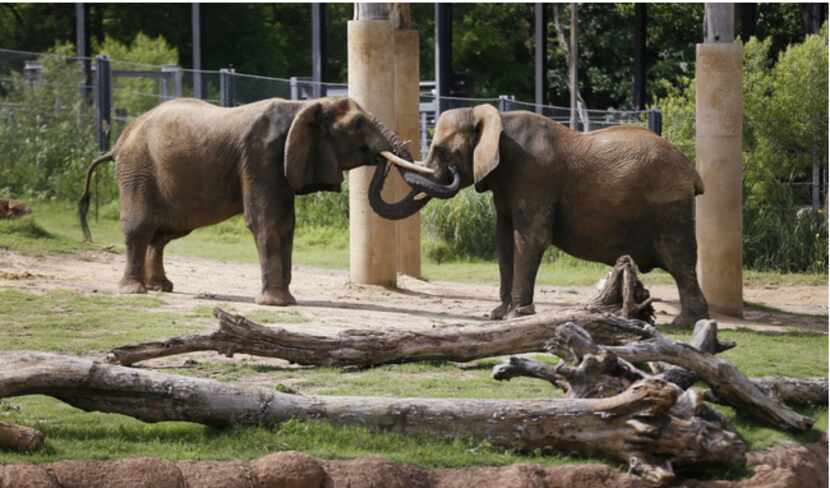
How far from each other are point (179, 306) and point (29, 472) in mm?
6175

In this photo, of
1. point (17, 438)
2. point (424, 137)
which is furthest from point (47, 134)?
point (17, 438)

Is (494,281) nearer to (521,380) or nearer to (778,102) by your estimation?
(778,102)

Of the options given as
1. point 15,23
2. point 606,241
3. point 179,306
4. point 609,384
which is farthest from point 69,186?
point 15,23

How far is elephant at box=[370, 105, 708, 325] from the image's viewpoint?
14547mm

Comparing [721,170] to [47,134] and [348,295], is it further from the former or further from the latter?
[47,134]

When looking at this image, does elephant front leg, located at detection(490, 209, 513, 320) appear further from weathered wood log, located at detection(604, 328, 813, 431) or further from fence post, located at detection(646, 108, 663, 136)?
fence post, located at detection(646, 108, 663, 136)

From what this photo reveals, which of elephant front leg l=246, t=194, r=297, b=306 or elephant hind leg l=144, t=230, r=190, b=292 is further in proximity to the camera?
elephant hind leg l=144, t=230, r=190, b=292

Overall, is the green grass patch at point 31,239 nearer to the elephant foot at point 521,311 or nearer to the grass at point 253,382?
the grass at point 253,382

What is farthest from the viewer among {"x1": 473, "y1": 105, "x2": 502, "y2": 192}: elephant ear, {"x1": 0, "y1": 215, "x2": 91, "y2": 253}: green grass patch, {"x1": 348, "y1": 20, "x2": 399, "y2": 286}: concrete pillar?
{"x1": 0, "y1": 215, "x2": 91, "y2": 253}: green grass patch

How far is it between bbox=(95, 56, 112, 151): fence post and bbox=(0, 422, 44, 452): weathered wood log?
15108 mm

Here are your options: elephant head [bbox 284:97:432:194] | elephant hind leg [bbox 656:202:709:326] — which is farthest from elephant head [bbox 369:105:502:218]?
elephant hind leg [bbox 656:202:709:326]

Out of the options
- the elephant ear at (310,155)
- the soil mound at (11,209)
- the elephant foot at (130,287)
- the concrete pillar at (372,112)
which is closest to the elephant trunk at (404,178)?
the elephant ear at (310,155)

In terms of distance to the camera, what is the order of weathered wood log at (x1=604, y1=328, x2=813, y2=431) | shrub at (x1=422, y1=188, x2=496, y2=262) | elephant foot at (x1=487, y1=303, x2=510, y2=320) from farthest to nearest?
1. shrub at (x1=422, y1=188, x2=496, y2=262)
2. elephant foot at (x1=487, y1=303, x2=510, y2=320)
3. weathered wood log at (x1=604, y1=328, x2=813, y2=431)

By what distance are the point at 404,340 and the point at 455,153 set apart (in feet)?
11.5
